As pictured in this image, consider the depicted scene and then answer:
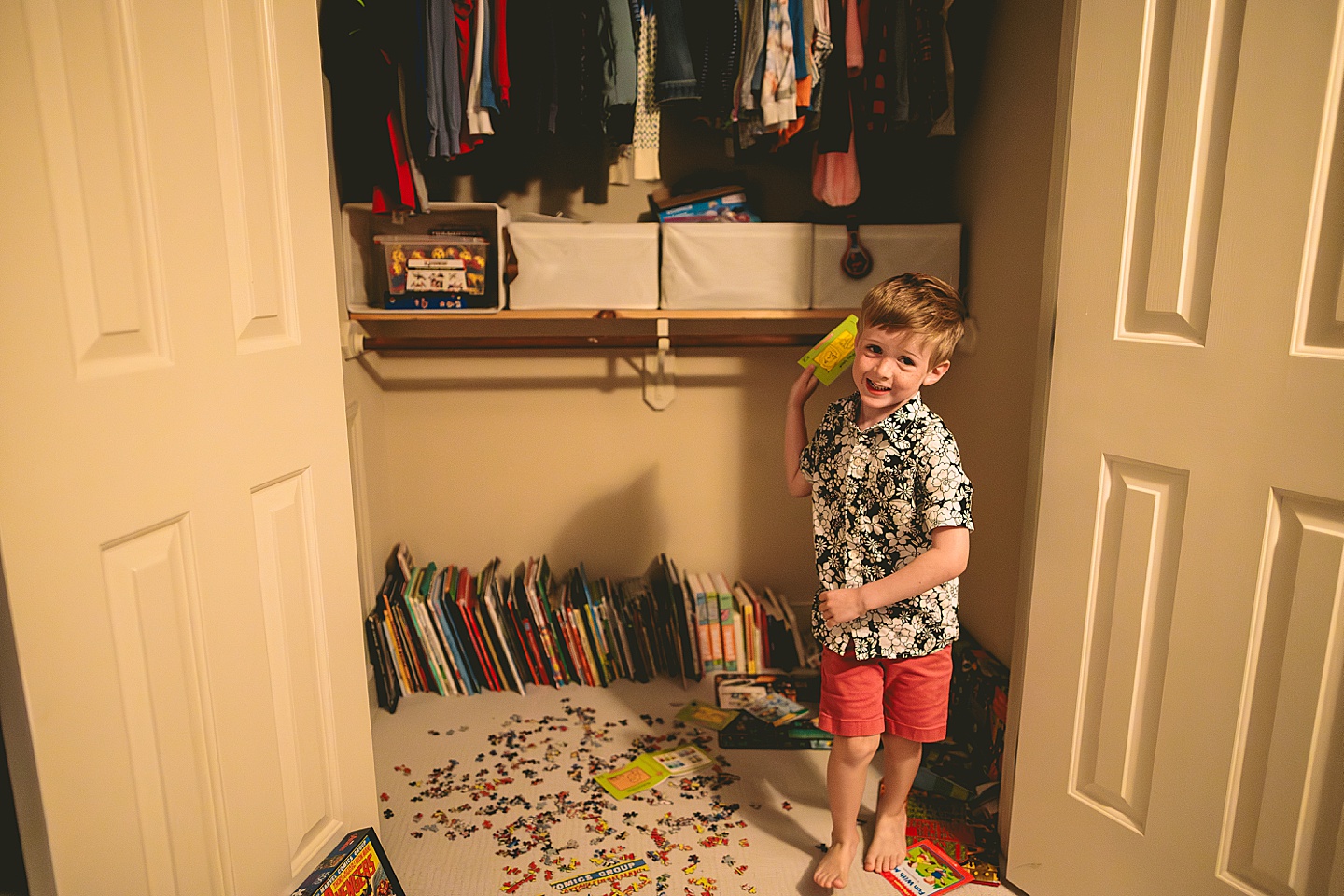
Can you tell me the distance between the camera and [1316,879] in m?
1.18

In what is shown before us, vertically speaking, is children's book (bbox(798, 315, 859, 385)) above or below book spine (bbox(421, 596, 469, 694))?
above

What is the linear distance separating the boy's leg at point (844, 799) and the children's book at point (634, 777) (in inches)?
17.8

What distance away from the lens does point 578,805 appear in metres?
1.91

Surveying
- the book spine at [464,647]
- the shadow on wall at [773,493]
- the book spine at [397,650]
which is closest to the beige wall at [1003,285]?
the shadow on wall at [773,493]

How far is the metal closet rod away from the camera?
7.75 ft

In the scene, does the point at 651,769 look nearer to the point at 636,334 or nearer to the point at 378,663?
the point at 378,663

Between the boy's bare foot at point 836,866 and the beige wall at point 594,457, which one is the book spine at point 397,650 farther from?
the boy's bare foot at point 836,866

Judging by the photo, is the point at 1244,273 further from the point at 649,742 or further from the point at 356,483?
the point at 356,483

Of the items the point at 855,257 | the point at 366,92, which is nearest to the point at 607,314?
the point at 855,257

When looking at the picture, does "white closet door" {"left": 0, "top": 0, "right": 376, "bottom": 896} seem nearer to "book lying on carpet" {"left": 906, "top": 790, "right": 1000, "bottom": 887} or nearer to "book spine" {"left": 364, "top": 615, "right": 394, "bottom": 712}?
"book spine" {"left": 364, "top": 615, "right": 394, "bottom": 712}

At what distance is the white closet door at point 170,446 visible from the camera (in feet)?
2.83

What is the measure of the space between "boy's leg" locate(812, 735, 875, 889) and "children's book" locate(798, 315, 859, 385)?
0.70 m

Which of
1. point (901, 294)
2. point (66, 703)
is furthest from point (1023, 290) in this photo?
point (66, 703)

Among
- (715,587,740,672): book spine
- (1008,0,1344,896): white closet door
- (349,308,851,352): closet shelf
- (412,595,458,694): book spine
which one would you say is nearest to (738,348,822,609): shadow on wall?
(349,308,851,352): closet shelf
